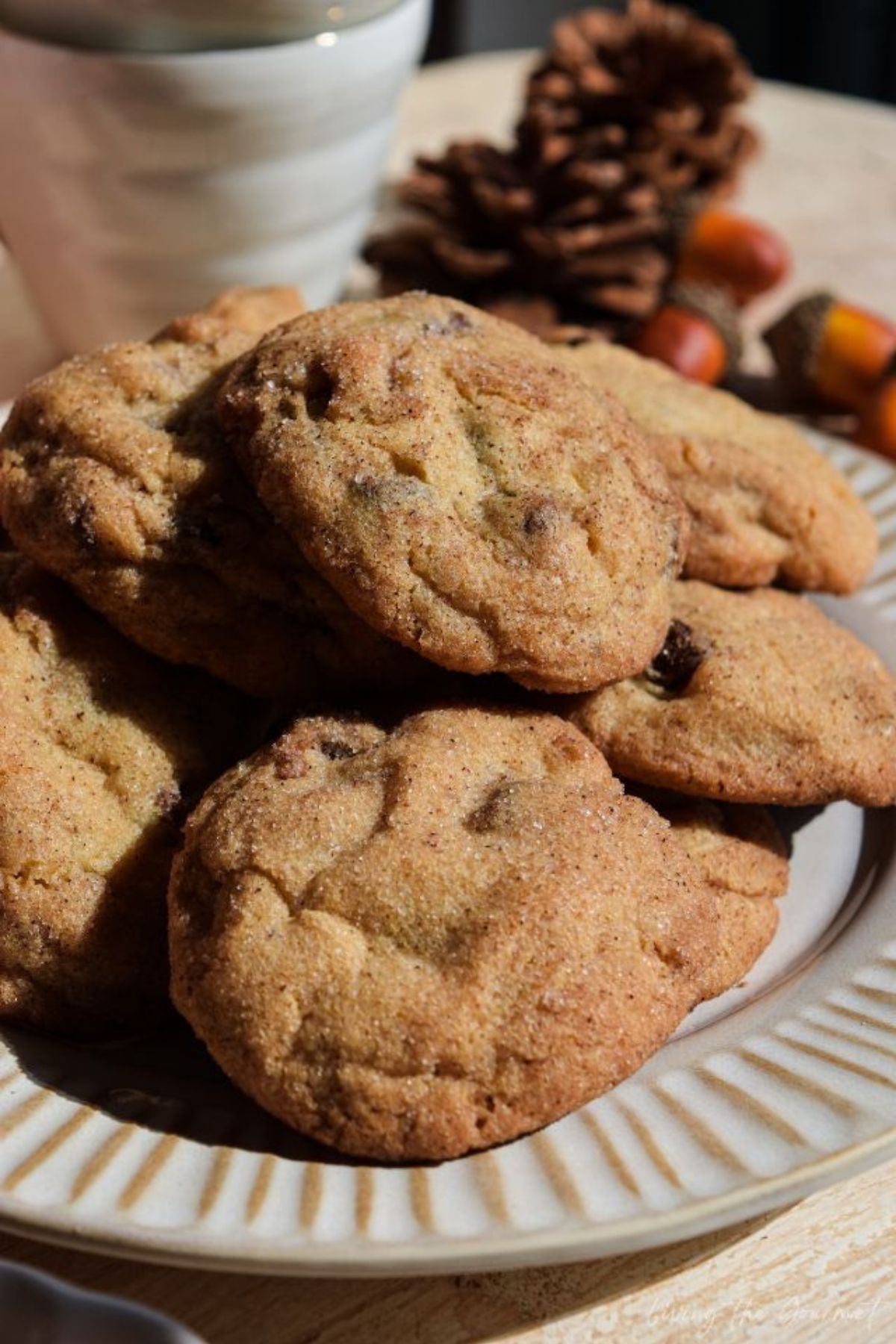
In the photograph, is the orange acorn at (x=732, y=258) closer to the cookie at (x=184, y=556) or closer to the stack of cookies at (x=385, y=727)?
the stack of cookies at (x=385, y=727)

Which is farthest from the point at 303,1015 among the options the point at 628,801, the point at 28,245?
the point at 28,245

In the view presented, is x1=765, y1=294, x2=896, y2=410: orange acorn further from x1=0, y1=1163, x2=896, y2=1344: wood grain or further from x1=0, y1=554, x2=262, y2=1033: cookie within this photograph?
x1=0, y1=1163, x2=896, y2=1344: wood grain

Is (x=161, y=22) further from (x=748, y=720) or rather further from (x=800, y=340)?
(x=748, y=720)

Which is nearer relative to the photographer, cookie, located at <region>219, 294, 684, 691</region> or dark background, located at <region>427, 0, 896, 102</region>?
cookie, located at <region>219, 294, 684, 691</region>

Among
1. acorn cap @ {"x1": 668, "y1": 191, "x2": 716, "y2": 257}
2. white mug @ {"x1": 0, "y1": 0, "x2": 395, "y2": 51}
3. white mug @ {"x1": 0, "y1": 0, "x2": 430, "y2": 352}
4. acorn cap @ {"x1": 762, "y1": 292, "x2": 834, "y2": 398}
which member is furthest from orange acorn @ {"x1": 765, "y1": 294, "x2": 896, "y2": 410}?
white mug @ {"x1": 0, "y1": 0, "x2": 395, "y2": 51}

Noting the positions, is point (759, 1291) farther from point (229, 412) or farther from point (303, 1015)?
point (229, 412)

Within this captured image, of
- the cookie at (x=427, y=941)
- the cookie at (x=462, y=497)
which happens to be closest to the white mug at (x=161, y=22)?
the cookie at (x=462, y=497)

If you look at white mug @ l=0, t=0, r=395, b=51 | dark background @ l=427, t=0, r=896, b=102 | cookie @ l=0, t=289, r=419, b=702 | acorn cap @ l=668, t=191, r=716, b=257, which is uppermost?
white mug @ l=0, t=0, r=395, b=51
